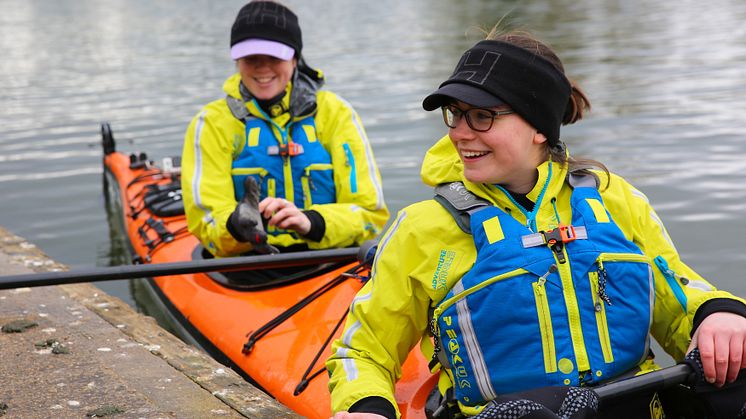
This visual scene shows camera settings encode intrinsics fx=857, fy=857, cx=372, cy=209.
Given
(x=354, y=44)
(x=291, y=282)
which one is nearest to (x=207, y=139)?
(x=291, y=282)

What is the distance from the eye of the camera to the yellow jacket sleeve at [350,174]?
422cm

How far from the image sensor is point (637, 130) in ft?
30.2

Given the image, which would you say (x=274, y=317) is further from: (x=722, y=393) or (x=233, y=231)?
(x=722, y=393)

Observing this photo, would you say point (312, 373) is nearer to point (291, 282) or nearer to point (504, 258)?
point (291, 282)

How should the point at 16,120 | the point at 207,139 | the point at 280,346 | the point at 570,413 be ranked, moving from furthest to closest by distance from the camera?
the point at 16,120 < the point at 207,139 < the point at 280,346 < the point at 570,413

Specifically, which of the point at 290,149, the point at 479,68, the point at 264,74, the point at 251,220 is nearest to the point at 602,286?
the point at 479,68

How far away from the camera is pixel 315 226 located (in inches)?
160

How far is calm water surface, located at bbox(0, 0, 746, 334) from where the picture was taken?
7.46m

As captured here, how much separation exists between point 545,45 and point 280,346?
74.8 inches

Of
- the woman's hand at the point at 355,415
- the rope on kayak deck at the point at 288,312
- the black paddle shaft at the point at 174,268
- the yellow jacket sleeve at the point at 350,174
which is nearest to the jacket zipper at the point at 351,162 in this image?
the yellow jacket sleeve at the point at 350,174

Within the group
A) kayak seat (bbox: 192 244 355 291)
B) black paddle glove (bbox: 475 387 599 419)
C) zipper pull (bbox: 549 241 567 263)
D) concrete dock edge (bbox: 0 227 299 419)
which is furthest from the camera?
kayak seat (bbox: 192 244 355 291)

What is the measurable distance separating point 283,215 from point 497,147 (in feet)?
6.02

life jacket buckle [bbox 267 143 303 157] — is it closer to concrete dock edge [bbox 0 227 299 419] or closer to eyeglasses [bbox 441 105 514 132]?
concrete dock edge [bbox 0 227 299 419]

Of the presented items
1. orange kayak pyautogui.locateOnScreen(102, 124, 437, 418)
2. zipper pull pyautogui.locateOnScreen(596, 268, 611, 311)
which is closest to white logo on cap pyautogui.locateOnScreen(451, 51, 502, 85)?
zipper pull pyautogui.locateOnScreen(596, 268, 611, 311)
